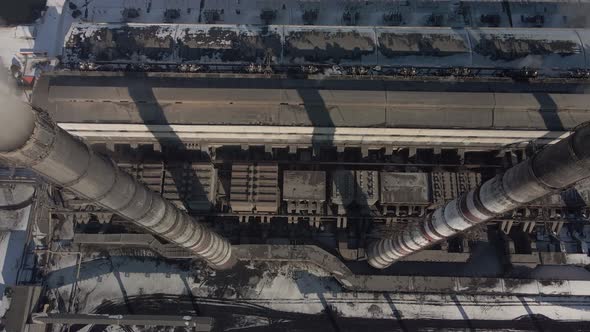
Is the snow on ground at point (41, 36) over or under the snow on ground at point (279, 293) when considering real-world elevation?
over

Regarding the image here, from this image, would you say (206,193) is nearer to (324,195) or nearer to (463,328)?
(324,195)

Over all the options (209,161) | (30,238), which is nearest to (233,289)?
(209,161)

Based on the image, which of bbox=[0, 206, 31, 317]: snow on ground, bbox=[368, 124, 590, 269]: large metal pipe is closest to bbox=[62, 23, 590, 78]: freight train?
bbox=[368, 124, 590, 269]: large metal pipe

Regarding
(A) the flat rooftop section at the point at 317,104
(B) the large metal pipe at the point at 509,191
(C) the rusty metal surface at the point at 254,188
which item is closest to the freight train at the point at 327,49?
(A) the flat rooftop section at the point at 317,104

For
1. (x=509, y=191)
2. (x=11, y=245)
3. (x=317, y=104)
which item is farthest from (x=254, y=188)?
(x=11, y=245)

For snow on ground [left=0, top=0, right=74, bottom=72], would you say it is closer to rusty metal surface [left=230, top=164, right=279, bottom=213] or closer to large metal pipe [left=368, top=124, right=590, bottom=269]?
rusty metal surface [left=230, top=164, right=279, bottom=213]

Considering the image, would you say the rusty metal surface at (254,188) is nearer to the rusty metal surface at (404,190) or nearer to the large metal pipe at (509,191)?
the rusty metal surface at (404,190)

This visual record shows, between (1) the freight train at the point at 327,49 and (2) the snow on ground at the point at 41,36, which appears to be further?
(2) the snow on ground at the point at 41,36
